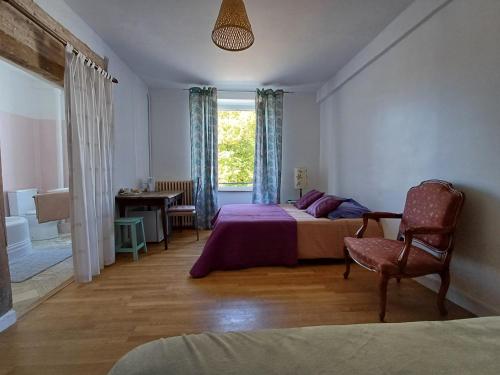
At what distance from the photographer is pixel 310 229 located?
3104mm

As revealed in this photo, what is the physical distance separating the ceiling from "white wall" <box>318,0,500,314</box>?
0.39 metres

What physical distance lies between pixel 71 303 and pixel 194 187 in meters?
2.93

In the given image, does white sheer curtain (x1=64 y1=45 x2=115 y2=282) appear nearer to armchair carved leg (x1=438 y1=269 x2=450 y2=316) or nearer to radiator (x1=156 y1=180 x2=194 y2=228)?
radiator (x1=156 y1=180 x2=194 y2=228)

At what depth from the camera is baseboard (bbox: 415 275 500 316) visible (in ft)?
6.27

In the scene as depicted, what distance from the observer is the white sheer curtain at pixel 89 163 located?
2541mm

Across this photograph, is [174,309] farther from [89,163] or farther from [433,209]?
[433,209]

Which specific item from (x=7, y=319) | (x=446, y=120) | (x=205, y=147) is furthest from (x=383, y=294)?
(x=205, y=147)

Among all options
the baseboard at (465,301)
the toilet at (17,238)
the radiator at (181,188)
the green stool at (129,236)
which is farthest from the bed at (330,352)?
the radiator at (181,188)

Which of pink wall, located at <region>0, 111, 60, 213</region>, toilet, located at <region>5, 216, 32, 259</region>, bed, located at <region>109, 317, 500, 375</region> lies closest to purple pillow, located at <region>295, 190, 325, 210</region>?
bed, located at <region>109, 317, 500, 375</region>

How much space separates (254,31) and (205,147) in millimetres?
2336

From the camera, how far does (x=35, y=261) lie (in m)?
3.21

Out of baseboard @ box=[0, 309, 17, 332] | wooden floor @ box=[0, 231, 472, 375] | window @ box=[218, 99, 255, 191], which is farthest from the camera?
window @ box=[218, 99, 255, 191]

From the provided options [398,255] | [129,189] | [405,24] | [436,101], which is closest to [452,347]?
[398,255]

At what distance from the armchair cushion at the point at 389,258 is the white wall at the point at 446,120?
1.23ft
